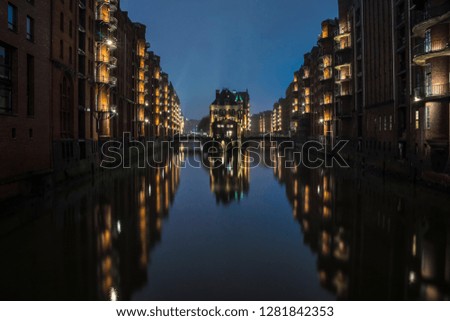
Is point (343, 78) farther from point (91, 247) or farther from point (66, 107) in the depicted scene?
point (91, 247)

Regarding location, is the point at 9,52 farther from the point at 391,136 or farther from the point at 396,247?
the point at 391,136

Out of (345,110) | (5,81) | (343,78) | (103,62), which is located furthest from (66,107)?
(343,78)

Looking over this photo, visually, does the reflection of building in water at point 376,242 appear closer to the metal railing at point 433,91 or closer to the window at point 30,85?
the metal railing at point 433,91

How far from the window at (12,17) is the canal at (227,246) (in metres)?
10.8

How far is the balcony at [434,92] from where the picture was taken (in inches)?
1185

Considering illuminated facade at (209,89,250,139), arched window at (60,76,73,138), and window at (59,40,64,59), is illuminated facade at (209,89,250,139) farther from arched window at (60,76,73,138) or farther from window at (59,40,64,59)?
window at (59,40,64,59)

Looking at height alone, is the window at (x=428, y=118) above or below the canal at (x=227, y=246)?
above

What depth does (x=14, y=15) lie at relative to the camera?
27.5 m

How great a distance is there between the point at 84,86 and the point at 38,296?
37376mm

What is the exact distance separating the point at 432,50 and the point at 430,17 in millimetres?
2293

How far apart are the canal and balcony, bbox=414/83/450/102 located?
6.43 metres

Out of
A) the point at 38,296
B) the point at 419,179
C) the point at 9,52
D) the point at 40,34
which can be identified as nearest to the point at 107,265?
the point at 38,296

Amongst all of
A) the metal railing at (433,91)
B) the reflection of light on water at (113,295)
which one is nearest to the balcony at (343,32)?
the metal railing at (433,91)

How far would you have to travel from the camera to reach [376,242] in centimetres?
1730
